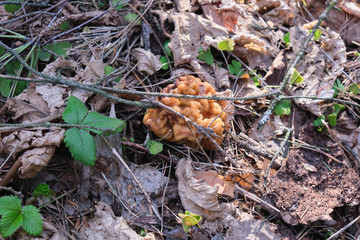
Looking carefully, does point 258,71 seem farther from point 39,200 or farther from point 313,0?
point 39,200

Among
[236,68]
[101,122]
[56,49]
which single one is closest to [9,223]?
[101,122]

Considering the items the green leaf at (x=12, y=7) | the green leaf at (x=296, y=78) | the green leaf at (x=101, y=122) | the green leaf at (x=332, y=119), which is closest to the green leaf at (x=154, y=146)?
the green leaf at (x=101, y=122)

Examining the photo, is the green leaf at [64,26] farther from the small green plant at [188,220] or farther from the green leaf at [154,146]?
the small green plant at [188,220]

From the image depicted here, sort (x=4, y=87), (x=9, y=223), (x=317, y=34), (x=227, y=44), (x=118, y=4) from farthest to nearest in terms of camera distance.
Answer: (x=317, y=34) → (x=118, y=4) → (x=227, y=44) → (x=4, y=87) → (x=9, y=223)

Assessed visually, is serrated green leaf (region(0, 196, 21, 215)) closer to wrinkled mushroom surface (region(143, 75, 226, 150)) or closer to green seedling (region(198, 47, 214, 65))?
wrinkled mushroom surface (region(143, 75, 226, 150))

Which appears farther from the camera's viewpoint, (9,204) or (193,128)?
(193,128)

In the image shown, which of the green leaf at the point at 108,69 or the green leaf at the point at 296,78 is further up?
the green leaf at the point at 296,78

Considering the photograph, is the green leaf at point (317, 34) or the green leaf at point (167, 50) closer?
the green leaf at point (167, 50)

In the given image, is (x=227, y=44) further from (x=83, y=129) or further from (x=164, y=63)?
(x=83, y=129)
